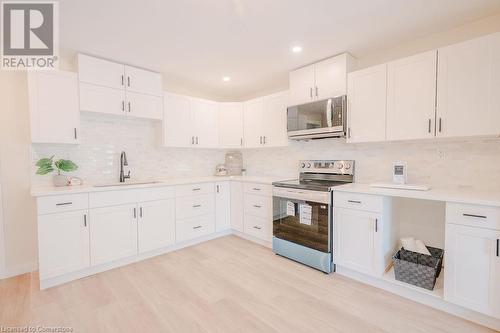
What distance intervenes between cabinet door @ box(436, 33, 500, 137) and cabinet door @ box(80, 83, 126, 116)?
3.44m

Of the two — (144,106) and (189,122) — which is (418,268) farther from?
(144,106)

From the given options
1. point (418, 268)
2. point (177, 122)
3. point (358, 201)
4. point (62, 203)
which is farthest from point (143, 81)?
point (418, 268)

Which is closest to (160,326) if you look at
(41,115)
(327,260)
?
(327,260)

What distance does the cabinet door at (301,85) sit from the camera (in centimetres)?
302

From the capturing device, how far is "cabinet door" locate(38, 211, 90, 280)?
2279mm

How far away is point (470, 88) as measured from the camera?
195cm

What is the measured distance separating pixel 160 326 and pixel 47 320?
926 mm

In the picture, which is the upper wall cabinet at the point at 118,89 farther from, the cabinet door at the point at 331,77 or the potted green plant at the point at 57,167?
the cabinet door at the point at 331,77

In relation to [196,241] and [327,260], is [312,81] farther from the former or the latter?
[196,241]

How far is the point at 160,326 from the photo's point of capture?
1787mm

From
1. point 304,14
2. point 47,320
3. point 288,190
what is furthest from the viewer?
point 288,190

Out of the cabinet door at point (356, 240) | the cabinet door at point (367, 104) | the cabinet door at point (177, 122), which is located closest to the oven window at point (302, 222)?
the cabinet door at point (356, 240)

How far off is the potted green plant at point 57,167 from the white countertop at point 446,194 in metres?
2.94

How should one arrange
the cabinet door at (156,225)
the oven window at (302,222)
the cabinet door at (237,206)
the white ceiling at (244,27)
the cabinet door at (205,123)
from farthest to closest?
the cabinet door at (205,123)
the cabinet door at (237,206)
the cabinet door at (156,225)
the oven window at (302,222)
the white ceiling at (244,27)
